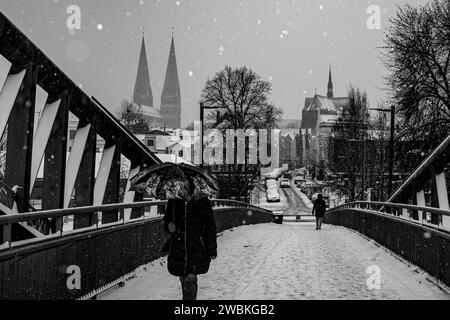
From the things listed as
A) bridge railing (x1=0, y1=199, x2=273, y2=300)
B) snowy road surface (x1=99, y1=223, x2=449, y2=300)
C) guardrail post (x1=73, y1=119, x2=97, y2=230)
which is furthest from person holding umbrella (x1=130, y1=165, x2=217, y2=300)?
guardrail post (x1=73, y1=119, x2=97, y2=230)

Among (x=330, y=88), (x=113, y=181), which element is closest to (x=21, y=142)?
(x=113, y=181)

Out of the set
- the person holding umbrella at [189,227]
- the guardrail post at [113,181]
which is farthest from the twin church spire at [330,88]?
the person holding umbrella at [189,227]

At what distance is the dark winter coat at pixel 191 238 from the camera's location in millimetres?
5785

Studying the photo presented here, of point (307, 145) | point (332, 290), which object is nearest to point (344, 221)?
point (332, 290)

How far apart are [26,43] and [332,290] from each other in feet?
16.2

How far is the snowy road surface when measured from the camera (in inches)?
307

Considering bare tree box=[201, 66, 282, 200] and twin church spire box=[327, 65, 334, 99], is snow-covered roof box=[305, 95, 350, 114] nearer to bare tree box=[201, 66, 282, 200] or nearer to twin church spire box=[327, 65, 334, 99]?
twin church spire box=[327, 65, 334, 99]

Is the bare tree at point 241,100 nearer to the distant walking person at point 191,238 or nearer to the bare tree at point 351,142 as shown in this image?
the bare tree at point 351,142

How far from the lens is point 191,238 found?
5816 millimetres

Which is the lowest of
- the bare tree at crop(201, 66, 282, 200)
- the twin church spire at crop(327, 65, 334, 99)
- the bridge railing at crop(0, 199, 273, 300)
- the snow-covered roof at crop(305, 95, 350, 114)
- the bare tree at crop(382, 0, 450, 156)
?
the bridge railing at crop(0, 199, 273, 300)

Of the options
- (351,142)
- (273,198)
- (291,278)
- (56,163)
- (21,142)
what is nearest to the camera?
(21,142)

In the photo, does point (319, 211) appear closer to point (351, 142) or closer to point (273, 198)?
point (351, 142)

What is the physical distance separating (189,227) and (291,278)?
3741mm
